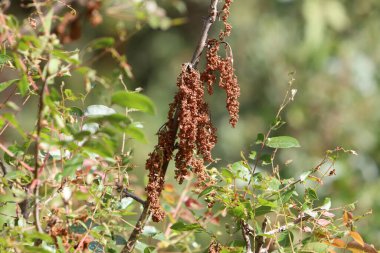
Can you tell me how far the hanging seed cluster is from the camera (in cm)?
103

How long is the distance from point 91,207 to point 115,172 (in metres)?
0.07

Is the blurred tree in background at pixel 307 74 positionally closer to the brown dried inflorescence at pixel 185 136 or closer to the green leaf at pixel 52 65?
the brown dried inflorescence at pixel 185 136

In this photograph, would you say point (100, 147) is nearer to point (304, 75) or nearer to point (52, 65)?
point (52, 65)

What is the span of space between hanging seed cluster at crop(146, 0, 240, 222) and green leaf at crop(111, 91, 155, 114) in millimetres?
194

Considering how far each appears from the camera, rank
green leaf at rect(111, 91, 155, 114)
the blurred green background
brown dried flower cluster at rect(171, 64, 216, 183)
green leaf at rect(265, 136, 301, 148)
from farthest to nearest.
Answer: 1. the blurred green background
2. green leaf at rect(265, 136, 301, 148)
3. brown dried flower cluster at rect(171, 64, 216, 183)
4. green leaf at rect(111, 91, 155, 114)

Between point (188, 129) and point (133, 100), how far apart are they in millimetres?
218

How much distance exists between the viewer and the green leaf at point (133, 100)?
2.61 ft

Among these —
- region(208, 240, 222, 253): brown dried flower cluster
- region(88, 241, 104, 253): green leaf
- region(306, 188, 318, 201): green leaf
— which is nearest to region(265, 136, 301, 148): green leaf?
region(306, 188, 318, 201): green leaf

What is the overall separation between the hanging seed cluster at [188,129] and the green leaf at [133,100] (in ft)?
0.64

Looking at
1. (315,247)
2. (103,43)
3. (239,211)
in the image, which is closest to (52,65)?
(103,43)

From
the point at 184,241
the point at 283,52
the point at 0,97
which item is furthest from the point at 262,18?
the point at 184,241

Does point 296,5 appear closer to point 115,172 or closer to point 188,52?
point 188,52

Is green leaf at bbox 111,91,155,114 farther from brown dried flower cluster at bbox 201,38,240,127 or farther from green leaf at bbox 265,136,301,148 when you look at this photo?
green leaf at bbox 265,136,301,148

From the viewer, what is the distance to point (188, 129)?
102 centimetres
